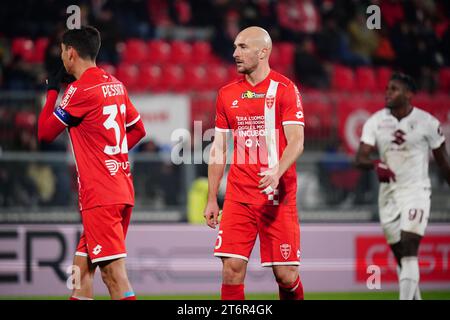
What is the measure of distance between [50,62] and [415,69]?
6328 millimetres

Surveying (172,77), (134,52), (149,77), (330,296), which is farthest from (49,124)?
(134,52)

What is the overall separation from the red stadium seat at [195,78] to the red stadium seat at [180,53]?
0.74m

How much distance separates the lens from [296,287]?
7.39m

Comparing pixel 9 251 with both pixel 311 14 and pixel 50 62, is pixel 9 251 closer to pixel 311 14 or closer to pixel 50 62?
pixel 50 62

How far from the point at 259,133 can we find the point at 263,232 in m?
0.81

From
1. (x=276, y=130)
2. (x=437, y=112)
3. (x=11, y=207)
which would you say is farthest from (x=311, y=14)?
(x=276, y=130)

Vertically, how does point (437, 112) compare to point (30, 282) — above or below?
above

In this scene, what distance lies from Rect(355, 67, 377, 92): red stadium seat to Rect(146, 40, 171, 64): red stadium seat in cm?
352

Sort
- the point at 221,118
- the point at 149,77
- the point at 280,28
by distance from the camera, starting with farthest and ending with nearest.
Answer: the point at 280,28 < the point at 149,77 < the point at 221,118

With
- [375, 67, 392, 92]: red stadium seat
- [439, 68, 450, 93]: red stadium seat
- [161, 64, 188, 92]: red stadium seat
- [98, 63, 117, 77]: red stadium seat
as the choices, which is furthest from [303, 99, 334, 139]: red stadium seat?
[98, 63, 117, 77]: red stadium seat

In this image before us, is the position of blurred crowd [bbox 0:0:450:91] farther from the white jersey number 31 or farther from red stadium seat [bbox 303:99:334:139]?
the white jersey number 31

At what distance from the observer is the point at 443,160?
933 centimetres

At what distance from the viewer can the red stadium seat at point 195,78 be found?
15430 millimetres

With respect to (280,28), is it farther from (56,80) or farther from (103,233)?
(103,233)
